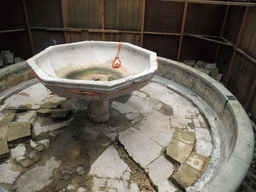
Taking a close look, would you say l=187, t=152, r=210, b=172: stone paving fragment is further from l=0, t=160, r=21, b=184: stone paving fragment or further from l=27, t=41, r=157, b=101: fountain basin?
l=0, t=160, r=21, b=184: stone paving fragment

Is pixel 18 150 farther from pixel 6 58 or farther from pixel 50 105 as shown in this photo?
pixel 6 58

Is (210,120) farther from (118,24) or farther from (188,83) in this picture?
(118,24)

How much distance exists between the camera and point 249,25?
4.87 meters

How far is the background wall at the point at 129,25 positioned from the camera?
6.47 metres

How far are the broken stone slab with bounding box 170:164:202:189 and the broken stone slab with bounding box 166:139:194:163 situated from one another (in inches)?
8.0

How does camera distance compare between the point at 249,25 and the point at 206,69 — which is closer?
the point at 249,25

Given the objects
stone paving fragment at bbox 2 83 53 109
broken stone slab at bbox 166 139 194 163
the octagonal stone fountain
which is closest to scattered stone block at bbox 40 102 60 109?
stone paving fragment at bbox 2 83 53 109

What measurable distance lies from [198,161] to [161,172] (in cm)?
67

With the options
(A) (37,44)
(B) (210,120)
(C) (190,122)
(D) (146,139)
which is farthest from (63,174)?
(A) (37,44)

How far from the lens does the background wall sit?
21.2 feet

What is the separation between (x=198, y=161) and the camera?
3.14 metres

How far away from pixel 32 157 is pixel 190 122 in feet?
10.3

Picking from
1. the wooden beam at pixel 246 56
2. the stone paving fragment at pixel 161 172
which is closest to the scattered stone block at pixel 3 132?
the stone paving fragment at pixel 161 172

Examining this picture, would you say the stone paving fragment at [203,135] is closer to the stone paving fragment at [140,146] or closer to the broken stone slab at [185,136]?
the broken stone slab at [185,136]
